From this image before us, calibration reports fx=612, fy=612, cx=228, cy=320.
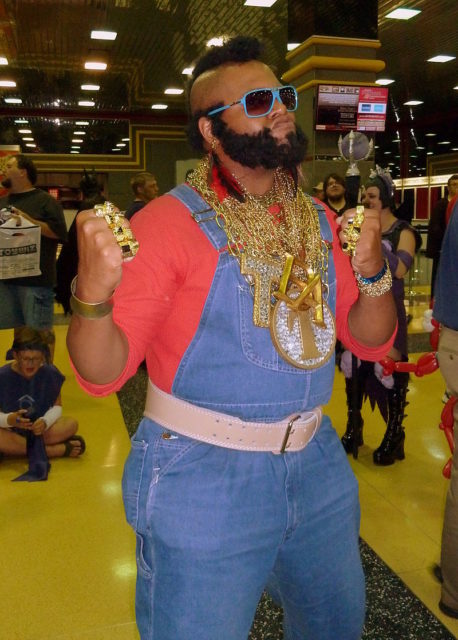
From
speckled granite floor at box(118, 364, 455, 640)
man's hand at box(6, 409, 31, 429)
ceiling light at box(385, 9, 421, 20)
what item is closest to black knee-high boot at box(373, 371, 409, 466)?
speckled granite floor at box(118, 364, 455, 640)

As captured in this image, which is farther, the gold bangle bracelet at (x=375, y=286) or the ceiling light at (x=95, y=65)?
the ceiling light at (x=95, y=65)

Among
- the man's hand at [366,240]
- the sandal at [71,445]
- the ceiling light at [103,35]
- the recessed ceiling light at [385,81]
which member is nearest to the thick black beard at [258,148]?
the man's hand at [366,240]

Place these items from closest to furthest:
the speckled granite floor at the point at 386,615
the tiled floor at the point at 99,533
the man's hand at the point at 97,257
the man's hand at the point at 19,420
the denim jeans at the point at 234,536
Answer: the man's hand at the point at 97,257, the denim jeans at the point at 234,536, the speckled granite floor at the point at 386,615, the tiled floor at the point at 99,533, the man's hand at the point at 19,420

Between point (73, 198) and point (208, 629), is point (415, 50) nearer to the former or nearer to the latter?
point (73, 198)

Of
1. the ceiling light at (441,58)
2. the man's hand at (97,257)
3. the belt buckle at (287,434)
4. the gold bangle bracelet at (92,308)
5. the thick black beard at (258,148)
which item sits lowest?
the belt buckle at (287,434)

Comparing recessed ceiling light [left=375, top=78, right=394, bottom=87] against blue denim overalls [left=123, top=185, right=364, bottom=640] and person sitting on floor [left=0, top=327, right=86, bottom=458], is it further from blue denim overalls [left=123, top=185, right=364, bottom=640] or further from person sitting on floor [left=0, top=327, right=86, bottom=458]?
blue denim overalls [left=123, top=185, right=364, bottom=640]

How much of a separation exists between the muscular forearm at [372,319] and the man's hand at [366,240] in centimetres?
10

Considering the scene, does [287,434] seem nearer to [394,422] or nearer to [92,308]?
[92,308]

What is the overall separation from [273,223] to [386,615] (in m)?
1.64

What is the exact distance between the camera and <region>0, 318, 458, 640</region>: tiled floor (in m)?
2.25

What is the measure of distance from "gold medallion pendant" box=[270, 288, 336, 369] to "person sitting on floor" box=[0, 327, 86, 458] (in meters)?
2.63

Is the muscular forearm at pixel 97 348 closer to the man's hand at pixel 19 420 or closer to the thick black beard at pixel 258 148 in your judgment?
the thick black beard at pixel 258 148

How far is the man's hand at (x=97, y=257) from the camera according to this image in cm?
102

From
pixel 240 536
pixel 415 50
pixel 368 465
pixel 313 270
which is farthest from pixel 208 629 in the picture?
pixel 415 50
